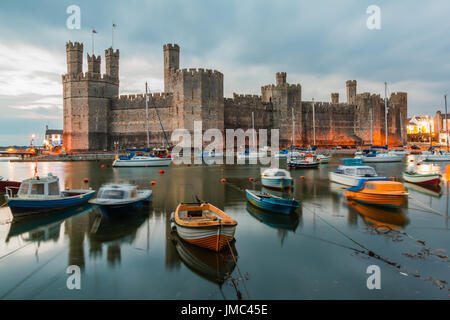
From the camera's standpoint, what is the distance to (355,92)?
61.0 meters

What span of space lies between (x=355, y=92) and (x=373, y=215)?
56.7 meters

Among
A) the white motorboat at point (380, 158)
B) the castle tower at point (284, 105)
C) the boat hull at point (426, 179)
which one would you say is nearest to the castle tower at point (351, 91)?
the castle tower at point (284, 105)

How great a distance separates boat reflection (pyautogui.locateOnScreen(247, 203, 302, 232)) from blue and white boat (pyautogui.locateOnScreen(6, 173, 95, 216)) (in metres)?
7.52

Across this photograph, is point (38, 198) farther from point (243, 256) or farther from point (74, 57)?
point (74, 57)

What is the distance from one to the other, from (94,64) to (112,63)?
10.5 ft

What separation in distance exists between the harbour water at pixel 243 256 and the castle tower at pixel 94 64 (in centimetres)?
3908

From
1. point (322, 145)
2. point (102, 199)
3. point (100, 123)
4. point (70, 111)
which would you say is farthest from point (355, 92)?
point (102, 199)

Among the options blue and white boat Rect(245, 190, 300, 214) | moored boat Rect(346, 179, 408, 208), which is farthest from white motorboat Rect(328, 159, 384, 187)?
blue and white boat Rect(245, 190, 300, 214)

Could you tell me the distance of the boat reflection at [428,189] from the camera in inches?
591

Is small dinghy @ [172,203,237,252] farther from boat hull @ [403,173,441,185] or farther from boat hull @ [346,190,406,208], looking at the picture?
boat hull @ [403,173,441,185]

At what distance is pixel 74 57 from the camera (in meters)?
43.5

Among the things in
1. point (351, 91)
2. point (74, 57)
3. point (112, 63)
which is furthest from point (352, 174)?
point (351, 91)

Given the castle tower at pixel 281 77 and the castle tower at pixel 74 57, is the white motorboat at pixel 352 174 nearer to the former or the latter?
the castle tower at pixel 281 77

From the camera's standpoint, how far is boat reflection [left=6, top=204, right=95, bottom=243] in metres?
9.07
